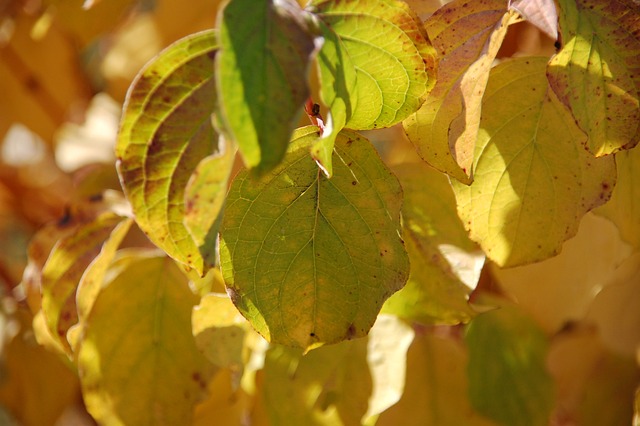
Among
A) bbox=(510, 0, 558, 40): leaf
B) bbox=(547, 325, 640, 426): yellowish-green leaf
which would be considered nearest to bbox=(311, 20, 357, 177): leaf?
bbox=(510, 0, 558, 40): leaf

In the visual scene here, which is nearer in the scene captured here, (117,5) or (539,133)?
(539,133)

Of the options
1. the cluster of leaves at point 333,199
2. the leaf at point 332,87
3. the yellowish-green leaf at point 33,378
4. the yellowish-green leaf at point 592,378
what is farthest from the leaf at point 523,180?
the yellowish-green leaf at point 33,378

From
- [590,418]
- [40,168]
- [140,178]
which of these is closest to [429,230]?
[140,178]

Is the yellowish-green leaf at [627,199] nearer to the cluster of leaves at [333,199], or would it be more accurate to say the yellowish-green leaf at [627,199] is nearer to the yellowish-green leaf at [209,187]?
the cluster of leaves at [333,199]

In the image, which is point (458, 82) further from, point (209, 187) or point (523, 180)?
point (209, 187)

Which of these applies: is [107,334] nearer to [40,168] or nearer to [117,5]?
[117,5]

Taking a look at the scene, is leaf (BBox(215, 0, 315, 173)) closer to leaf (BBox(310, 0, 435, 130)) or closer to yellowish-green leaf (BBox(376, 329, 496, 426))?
leaf (BBox(310, 0, 435, 130))

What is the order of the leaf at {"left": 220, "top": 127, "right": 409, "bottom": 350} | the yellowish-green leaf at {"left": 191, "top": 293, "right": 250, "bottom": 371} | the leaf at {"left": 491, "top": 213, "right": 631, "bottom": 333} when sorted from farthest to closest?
the leaf at {"left": 491, "top": 213, "right": 631, "bottom": 333}, the yellowish-green leaf at {"left": 191, "top": 293, "right": 250, "bottom": 371}, the leaf at {"left": 220, "top": 127, "right": 409, "bottom": 350}
